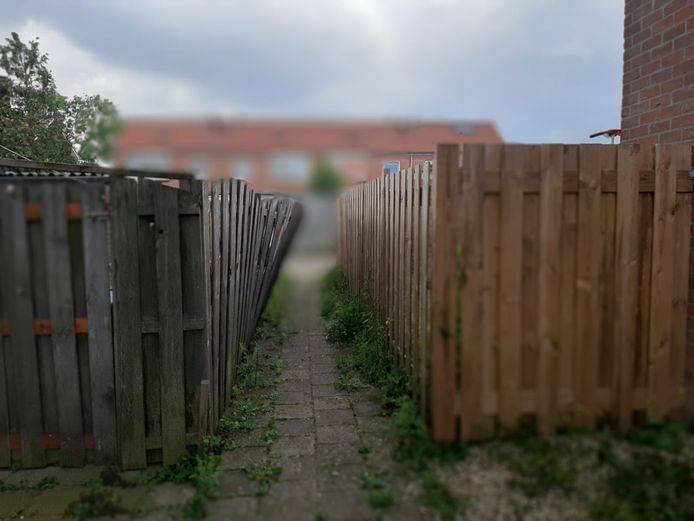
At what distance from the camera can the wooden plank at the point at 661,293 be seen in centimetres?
280

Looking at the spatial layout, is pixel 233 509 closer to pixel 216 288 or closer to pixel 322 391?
pixel 216 288

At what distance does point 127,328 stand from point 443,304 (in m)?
1.87

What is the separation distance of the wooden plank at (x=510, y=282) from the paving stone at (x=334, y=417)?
126 centimetres

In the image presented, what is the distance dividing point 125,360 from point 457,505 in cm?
205

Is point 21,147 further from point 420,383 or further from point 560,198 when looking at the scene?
point 560,198

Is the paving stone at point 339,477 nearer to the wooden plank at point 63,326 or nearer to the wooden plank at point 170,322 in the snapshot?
the wooden plank at point 170,322

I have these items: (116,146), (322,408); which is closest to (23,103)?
(116,146)

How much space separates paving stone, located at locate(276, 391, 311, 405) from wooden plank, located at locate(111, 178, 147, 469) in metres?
1.26

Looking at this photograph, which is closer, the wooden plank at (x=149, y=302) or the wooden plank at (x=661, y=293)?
the wooden plank at (x=661, y=293)

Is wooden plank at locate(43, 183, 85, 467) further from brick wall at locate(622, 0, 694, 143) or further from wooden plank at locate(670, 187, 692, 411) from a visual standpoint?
brick wall at locate(622, 0, 694, 143)

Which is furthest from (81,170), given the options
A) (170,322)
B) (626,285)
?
(626,285)

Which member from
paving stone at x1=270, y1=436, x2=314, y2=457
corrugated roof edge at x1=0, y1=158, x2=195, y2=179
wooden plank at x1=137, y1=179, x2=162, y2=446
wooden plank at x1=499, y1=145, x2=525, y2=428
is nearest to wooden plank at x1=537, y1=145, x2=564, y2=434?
wooden plank at x1=499, y1=145, x2=525, y2=428

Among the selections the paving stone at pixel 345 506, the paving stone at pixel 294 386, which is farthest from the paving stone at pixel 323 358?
the paving stone at pixel 345 506

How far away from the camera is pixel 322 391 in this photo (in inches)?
170
